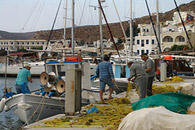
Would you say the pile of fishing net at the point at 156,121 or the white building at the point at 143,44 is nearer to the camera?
the pile of fishing net at the point at 156,121

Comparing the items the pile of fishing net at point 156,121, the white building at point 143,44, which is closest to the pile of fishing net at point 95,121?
the pile of fishing net at point 156,121

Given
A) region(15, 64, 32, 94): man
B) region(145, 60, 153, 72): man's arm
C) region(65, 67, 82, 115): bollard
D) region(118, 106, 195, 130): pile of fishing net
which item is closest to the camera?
region(118, 106, 195, 130): pile of fishing net

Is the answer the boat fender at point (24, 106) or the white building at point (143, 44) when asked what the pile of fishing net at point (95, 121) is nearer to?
the boat fender at point (24, 106)

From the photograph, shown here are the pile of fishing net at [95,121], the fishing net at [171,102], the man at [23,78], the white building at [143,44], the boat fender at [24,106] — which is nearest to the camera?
the fishing net at [171,102]

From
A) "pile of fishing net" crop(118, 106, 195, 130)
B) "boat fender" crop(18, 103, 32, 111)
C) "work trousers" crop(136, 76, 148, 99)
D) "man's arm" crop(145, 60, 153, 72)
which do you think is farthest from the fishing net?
"boat fender" crop(18, 103, 32, 111)

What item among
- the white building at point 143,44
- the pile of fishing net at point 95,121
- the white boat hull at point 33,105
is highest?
the white building at point 143,44

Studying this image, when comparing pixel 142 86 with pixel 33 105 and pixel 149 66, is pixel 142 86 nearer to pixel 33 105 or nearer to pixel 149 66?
pixel 149 66

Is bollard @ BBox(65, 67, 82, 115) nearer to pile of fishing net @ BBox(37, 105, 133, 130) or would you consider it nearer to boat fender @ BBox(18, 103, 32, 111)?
pile of fishing net @ BBox(37, 105, 133, 130)

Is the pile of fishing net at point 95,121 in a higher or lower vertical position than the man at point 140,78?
lower

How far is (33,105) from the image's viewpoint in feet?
35.5

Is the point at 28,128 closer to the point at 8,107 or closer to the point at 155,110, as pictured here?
the point at 155,110

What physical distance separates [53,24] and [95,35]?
539 ft

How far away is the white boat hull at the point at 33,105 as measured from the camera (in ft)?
35.2

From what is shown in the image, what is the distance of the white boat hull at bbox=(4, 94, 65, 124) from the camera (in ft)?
35.2
